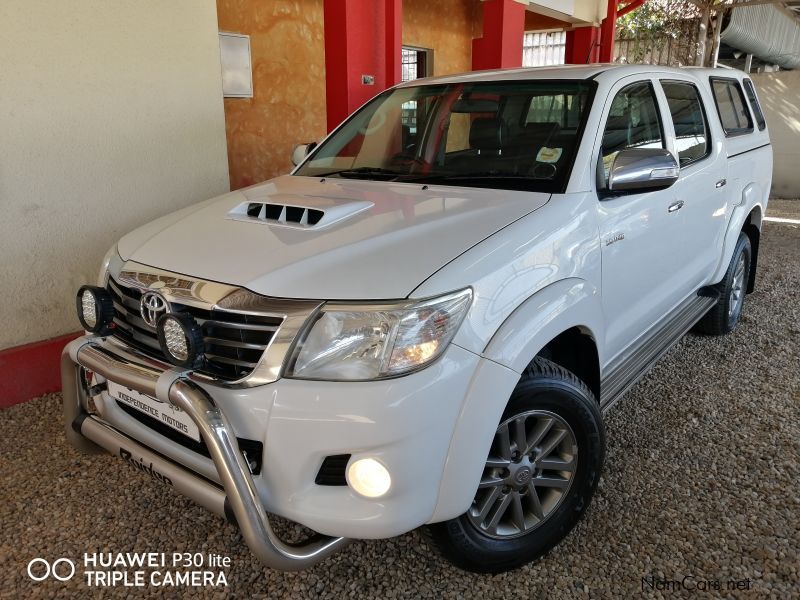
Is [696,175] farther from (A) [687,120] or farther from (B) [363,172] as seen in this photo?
(B) [363,172]

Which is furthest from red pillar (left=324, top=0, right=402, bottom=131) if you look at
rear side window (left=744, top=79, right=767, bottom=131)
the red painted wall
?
the red painted wall

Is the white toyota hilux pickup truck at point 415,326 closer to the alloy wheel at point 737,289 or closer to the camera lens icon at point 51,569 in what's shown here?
the camera lens icon at point 51,569

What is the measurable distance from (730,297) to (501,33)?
4.57 metres

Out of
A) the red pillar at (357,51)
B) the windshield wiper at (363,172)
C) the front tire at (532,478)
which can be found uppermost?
the red pillar at (357,51)

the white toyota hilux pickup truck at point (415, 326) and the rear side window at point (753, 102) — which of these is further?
the rear side window at point (753, 102)

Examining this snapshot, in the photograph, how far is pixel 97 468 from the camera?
3.11 metres

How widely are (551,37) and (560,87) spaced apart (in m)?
12.6

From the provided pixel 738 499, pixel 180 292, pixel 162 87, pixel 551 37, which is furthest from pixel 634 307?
pixel 551 37

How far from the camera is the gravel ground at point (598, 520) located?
2.35 meters

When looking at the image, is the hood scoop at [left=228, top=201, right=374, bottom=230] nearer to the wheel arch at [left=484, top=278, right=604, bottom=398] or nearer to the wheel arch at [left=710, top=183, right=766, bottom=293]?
the wheel arch at [left=484, top=278, right=604, bottom=398]

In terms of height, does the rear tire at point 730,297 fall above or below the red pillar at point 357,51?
below

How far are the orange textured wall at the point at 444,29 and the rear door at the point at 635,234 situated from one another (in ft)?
21.3

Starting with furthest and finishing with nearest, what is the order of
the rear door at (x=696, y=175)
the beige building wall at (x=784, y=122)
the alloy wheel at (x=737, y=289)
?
the beige building wall at (x=784, y=122)
the alloy wheel at (x=737, y=289)
the rear door at (x=696, y=175)

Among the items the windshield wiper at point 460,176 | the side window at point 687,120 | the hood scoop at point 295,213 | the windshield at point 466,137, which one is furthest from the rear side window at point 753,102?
the hood scoop at point 295,213
